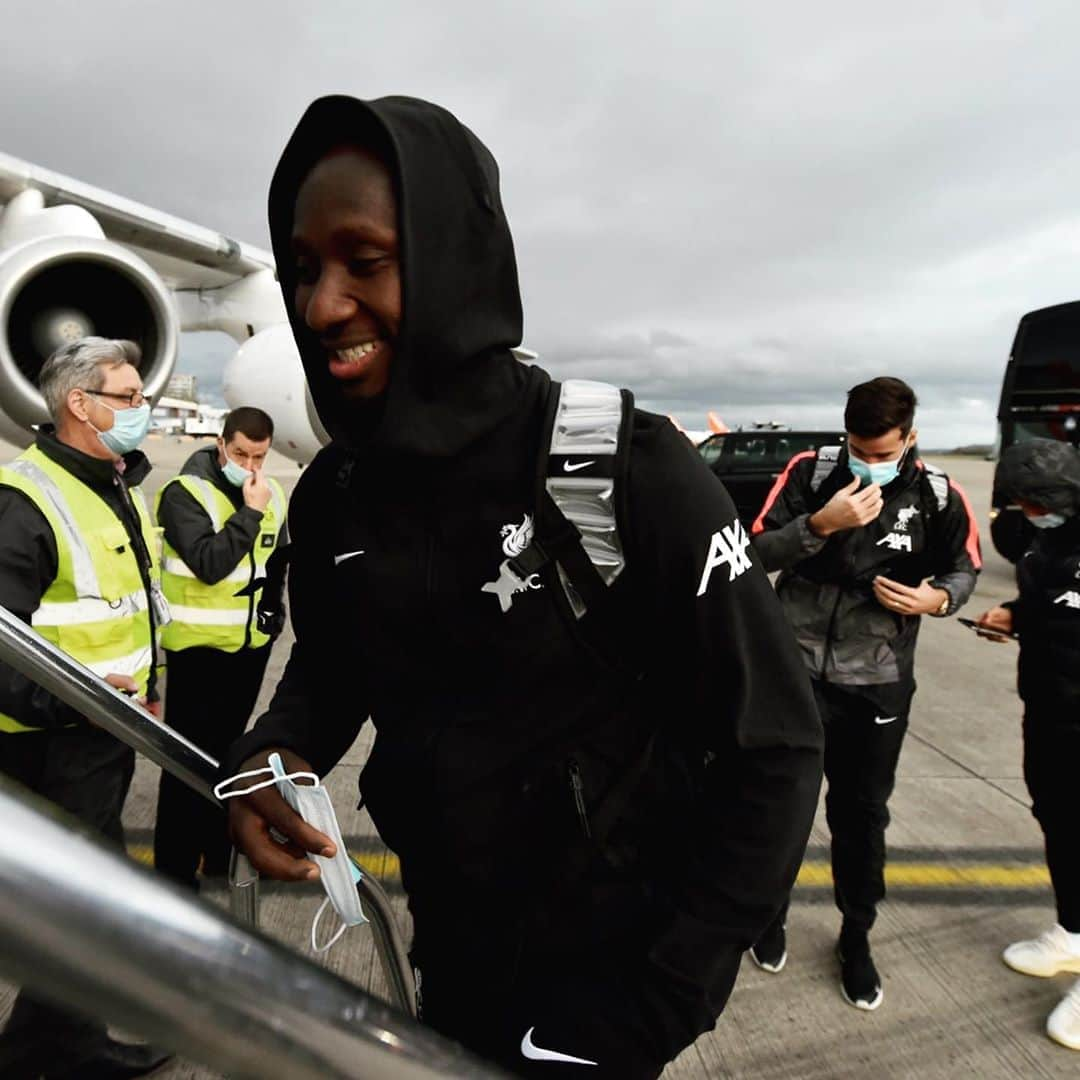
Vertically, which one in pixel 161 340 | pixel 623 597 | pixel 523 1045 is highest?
pixel 161 340

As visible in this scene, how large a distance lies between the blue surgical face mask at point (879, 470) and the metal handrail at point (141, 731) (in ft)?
6.24

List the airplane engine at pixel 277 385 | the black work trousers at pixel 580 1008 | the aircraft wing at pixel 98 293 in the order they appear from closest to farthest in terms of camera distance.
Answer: the black work trousers at pixel 580 1008 → the aircraft wing at pixel 98 293 → the airplane engine at pixel 277 385

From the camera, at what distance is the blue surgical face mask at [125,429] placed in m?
2.17

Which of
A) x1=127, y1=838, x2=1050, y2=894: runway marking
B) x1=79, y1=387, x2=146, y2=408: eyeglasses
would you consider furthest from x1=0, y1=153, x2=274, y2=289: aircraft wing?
x1=127, y1=838, x2=1050, y2=894: runway marking

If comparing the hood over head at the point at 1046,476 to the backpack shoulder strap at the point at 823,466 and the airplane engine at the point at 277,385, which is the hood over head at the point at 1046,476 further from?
the airplane engine at the point at 277,385

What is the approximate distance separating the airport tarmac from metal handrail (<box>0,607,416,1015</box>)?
334mm

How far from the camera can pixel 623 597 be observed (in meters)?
1.02

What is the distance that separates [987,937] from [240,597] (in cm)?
295

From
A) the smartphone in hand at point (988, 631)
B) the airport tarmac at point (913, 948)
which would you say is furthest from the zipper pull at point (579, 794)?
the smartphone in hand at point (988, 631)

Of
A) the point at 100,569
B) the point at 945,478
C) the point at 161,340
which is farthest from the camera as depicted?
the point at 161,340

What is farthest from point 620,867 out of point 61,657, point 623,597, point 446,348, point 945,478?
point 945,478

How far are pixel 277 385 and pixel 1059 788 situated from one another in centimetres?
574

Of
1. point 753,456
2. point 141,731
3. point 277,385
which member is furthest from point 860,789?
point 753,456

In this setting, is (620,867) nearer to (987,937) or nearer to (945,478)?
(945,478)
